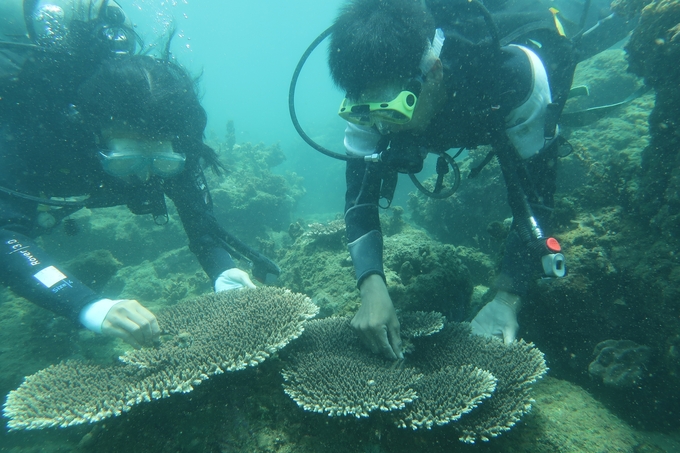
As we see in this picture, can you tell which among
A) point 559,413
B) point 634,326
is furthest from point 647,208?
point 559,413

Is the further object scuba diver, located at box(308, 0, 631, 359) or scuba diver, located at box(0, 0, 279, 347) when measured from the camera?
scuba diver, located at box(0, 0, 279, 347)

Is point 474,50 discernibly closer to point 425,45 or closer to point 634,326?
point 425,45

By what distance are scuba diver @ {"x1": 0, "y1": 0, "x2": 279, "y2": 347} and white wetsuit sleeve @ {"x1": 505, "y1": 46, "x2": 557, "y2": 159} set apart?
3.00m

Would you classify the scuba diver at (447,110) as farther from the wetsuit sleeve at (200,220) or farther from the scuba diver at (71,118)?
the wetsuit sleeve at (200,220)

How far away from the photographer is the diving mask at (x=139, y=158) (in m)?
3.01

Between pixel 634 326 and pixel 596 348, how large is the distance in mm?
497

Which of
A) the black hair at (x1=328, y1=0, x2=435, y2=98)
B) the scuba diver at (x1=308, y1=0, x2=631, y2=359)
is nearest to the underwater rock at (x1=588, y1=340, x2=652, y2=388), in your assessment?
the scuba diver at (x1=308, y1=0, x2=631, y2=359)

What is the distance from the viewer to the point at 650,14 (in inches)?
162

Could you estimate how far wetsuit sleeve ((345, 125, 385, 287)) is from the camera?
2662 mm

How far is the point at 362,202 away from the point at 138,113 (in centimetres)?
231

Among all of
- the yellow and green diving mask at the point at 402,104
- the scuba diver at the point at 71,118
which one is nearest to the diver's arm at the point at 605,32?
the yellow and green diving mask at the point at 402,104

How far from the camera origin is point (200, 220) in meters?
4.18

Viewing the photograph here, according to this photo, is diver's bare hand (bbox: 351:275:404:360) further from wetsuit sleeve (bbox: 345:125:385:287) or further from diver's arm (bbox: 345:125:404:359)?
wetsuit sleeve (bbox: 345:125:385:287)

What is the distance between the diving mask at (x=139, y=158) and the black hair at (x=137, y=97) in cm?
13
